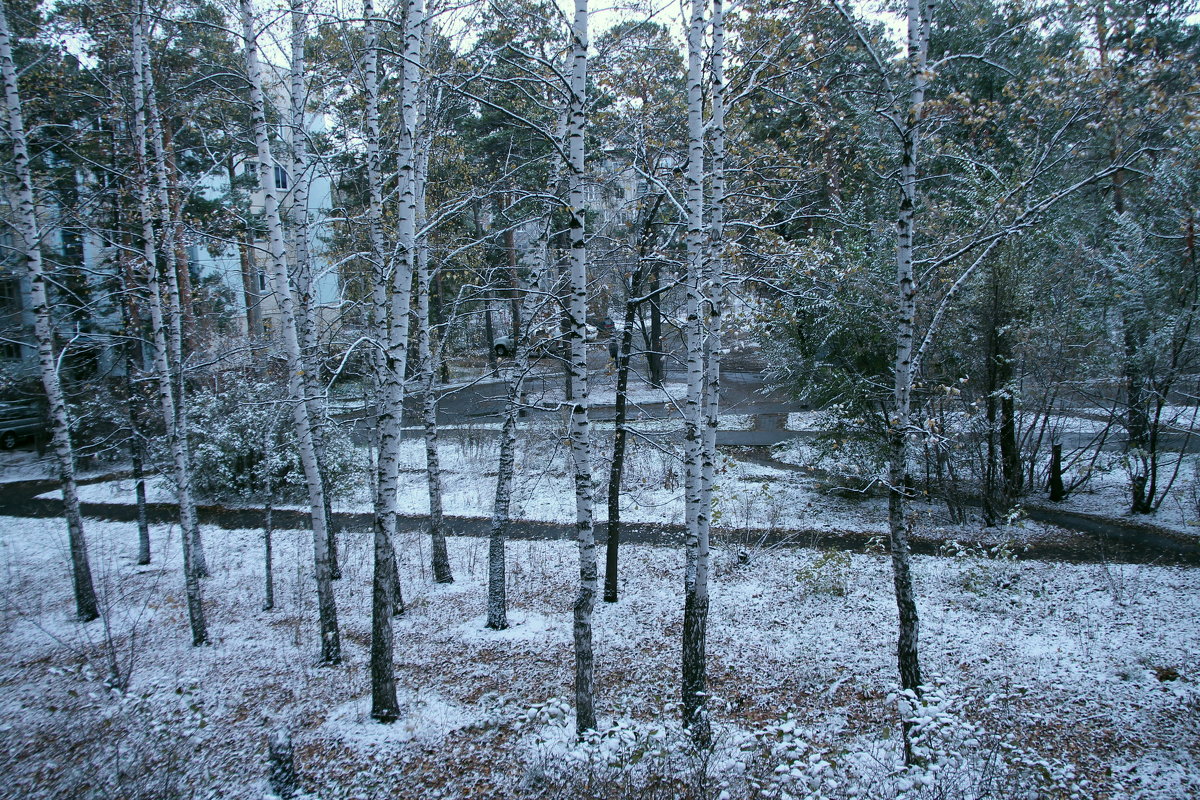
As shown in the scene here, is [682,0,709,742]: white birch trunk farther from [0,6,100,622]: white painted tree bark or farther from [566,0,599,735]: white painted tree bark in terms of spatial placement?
[0,6,100,622]: white painted tree bark

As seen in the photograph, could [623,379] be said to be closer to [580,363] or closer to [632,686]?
[580,363]

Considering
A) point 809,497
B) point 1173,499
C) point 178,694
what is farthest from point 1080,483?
point 178,694

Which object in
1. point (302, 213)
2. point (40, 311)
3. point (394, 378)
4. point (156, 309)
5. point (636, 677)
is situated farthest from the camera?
point (156, 309)

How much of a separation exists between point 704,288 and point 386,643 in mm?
5169

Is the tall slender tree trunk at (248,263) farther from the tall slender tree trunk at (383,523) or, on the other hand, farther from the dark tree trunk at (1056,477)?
the dark tree trunk at (1056,477)

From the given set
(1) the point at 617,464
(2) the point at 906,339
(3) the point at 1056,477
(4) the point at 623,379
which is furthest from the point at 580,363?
(3) the point at 1056,477

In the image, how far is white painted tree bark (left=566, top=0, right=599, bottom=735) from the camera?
5715mm

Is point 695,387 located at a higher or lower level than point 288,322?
lower

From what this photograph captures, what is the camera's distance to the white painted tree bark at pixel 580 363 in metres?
5.71

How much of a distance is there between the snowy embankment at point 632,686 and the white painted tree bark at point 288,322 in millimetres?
813

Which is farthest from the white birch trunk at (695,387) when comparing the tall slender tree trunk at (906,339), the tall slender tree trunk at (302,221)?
the tall slender tree trunk at (302,221)

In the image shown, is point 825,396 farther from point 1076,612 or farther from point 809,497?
point 1076,612

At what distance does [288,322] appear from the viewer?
761cm

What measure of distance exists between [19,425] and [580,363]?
79.7 feet
